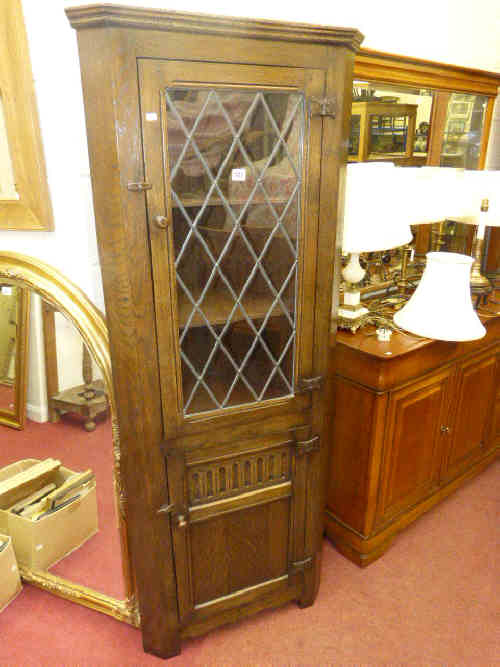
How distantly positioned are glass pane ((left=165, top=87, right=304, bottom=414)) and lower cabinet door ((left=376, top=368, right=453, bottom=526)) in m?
0.68

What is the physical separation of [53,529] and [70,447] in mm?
335

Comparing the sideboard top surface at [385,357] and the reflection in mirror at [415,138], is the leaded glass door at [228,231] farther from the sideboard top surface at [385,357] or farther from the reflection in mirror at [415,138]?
the reflection in mirror at [415,138]

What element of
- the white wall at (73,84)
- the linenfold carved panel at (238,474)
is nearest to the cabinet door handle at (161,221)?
the white wall at (73,84)

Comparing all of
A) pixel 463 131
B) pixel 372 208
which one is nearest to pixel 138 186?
pixel 372 208

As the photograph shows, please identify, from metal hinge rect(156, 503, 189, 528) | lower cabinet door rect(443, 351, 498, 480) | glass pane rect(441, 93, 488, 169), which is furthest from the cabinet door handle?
glass pane rect(441, 93, 488, 169)

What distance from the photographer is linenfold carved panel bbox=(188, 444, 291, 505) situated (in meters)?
1.56

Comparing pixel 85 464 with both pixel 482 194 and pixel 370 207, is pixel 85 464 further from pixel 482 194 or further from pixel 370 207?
pixel 482 194

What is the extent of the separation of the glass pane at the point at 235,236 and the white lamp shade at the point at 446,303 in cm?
69

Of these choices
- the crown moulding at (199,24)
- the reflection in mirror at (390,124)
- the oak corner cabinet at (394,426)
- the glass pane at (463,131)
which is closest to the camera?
the crown moulding at (199,24)

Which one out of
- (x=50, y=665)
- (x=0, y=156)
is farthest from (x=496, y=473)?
(x=0, y=156)

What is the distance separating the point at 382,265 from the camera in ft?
8.09

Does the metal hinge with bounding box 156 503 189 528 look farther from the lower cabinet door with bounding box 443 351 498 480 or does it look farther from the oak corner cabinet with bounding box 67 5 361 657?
the lower cabinet door with bounding box 443 351 498 480

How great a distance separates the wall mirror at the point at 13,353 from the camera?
1.78m

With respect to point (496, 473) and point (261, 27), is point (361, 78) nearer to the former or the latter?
point (261, 27)
